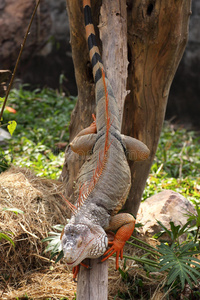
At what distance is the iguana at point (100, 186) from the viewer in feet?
8.45

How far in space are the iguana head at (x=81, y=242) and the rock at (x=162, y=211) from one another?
89.7 inches

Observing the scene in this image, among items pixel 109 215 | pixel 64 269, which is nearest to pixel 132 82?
pixel 109 215

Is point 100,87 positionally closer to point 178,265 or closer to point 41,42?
point 178,265

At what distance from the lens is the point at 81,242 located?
8.27 feet

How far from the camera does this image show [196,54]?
9875 mm

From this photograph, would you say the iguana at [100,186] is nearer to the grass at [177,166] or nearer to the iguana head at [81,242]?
the iguana head at [81,242]

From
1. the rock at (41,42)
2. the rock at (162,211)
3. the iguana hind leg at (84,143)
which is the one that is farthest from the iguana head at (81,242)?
the rock at (41,42)

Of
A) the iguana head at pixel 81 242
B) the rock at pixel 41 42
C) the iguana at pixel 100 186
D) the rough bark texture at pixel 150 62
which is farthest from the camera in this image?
the rock at pixel 41 42

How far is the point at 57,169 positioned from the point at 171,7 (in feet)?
10.9

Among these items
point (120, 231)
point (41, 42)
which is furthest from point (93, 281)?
point (41, 42)

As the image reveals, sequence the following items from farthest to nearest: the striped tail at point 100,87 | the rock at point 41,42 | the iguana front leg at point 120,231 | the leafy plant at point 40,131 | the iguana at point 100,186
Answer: the rock at point 41,42
the leafy plant at point 40,131
the striped tail at point 100,87
the iguana front leg at point 120,231
the iguana at point 100,186

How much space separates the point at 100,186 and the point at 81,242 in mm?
662

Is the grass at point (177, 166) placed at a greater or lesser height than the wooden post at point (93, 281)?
lesser

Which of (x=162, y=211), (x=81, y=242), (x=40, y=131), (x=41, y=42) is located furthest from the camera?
(x=41, y=42)
